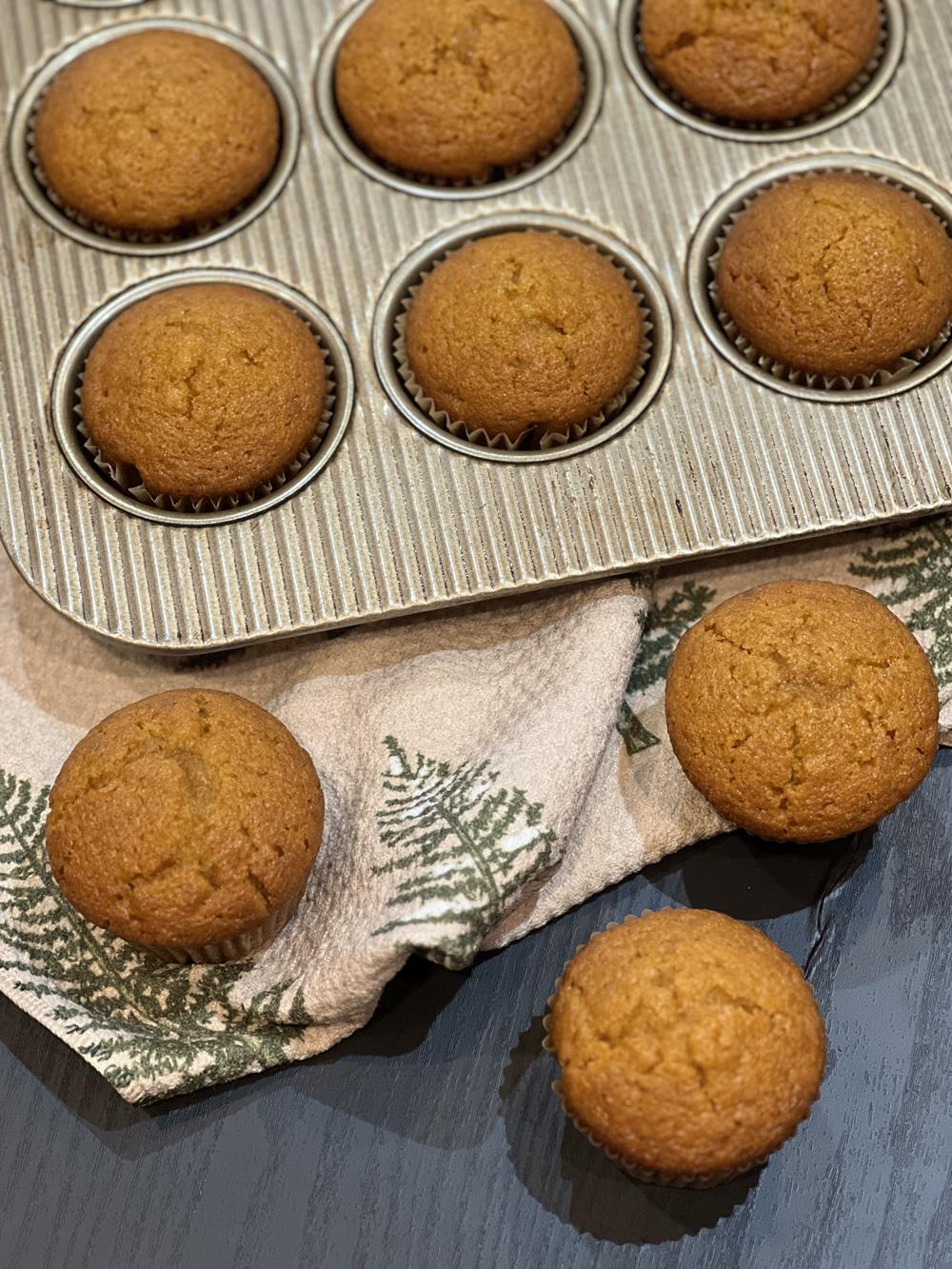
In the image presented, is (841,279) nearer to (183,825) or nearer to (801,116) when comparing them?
(801,116)

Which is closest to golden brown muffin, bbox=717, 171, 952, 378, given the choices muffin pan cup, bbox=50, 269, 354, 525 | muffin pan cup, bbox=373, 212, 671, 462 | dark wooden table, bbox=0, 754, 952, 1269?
muffin pan cup, bbox=373, 212, 671, 462

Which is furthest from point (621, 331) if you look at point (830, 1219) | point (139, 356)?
point (830, 1219)

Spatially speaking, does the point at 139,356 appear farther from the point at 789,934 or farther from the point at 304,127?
the point at 789,934

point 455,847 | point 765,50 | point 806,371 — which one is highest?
point 765,50

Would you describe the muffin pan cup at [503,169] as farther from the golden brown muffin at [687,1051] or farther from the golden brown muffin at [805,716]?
the golden brown muffin at [687,1051]

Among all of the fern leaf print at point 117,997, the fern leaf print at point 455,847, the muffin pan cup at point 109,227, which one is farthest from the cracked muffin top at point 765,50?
the fern leaf print at point 117,997

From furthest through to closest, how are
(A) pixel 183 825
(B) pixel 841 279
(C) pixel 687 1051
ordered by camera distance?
(B) pixel 841 279
(A) pixel 183 825
(C) pixel 687 1051

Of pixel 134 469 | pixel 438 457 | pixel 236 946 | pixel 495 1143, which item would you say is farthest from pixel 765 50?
pixel 495 1143
